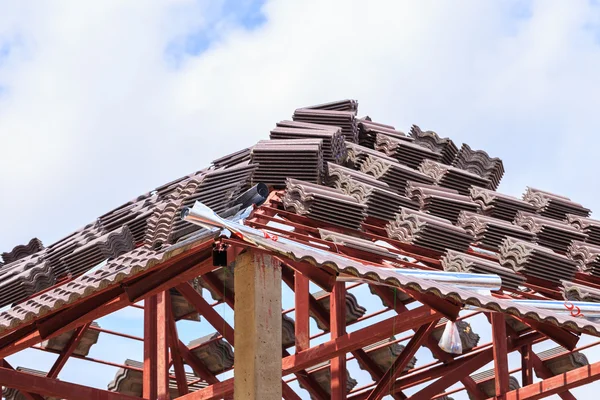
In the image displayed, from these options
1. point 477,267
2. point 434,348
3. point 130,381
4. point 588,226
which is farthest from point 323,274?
point 130,381

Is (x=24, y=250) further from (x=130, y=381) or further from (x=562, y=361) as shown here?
(x=562, y=361)

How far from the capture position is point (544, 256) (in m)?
22.9

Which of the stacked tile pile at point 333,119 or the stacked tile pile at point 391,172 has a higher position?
the stacked tile pile at point 333,119

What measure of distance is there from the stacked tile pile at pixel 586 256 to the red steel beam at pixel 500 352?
1721mm

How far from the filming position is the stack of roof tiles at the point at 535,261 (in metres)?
22.7

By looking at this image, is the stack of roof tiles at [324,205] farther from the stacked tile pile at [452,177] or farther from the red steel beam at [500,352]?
the stacked tile pile at [452,177]

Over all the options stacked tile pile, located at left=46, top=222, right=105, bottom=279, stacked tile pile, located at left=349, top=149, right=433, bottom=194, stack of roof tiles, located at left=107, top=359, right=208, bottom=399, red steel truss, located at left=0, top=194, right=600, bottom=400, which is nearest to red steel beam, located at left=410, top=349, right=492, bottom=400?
red steel truss, located at left=0, top=194, right=600, bottom=400

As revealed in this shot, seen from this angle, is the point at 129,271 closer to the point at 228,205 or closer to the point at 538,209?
the point at 228,205

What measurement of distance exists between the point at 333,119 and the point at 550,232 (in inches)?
176

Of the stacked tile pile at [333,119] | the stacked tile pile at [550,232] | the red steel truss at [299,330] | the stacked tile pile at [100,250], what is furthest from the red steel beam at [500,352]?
the stacked tile pile at [100,250]

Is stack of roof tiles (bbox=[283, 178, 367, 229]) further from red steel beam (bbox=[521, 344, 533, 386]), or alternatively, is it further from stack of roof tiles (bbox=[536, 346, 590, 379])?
stack of roof tiles (bbox=[536, 346, 590, 379])

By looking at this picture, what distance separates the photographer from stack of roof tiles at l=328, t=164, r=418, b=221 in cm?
2275

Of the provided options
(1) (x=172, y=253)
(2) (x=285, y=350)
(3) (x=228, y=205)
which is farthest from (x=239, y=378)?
(2) (x=285, y=350)

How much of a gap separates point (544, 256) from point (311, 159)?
4012 millimetres
